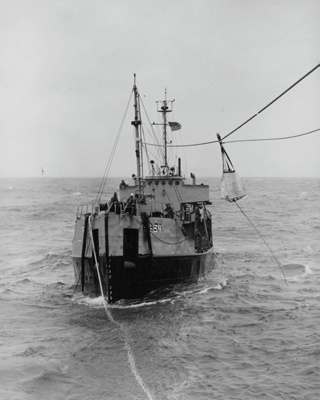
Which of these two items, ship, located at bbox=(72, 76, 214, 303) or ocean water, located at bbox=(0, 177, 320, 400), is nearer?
ocean water, located at bbox=(0, 177, 320, 400)

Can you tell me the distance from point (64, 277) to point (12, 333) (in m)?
9.81

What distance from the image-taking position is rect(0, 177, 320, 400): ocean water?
10.9 meters

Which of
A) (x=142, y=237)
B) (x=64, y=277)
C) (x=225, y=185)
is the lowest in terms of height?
(x=64, y=277)

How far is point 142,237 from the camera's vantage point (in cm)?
1894

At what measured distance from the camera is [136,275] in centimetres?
1841

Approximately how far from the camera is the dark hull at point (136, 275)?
59.2 feet

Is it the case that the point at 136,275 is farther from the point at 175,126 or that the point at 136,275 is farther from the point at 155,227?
the point at 175,126

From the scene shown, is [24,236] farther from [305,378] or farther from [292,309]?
[305,378]

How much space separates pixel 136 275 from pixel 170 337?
4.26m

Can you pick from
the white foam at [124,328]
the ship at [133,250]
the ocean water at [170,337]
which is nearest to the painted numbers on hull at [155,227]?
the ship at [133,250]

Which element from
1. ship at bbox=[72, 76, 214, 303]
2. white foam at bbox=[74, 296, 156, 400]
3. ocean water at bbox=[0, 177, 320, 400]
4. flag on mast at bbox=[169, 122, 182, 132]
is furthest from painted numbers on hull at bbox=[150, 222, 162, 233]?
flag on mast at bbox=[169, 122, 182, 132]

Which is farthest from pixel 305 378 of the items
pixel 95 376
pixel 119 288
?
pixel 119 288

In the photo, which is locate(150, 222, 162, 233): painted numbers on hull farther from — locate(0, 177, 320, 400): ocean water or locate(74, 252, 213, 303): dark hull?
locate(0, 177, 320, 400): ocean water

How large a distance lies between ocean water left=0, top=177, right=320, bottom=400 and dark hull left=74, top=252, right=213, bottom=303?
0.38 meters
